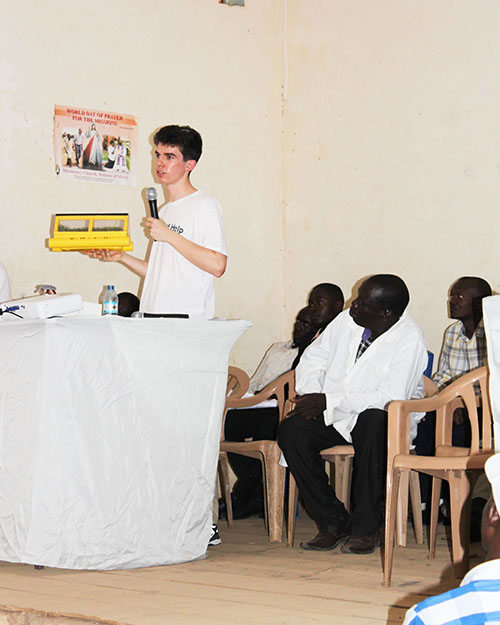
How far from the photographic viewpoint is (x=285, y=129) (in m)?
4.88

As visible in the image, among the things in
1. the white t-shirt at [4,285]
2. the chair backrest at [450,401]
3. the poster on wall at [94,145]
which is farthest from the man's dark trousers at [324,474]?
the poster on wall at [94,145]

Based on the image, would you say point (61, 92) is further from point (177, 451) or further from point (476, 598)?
point (476, 598)

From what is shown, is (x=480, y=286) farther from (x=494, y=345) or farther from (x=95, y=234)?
(x=95, y=234)

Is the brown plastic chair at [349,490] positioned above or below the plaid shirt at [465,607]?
below

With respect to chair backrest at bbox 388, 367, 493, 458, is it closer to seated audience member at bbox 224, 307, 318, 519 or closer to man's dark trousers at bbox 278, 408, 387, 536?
man's dark trousers at bbox 278, 408, 387, 536

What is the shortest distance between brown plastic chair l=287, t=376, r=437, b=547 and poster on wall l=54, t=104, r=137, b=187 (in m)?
1.82

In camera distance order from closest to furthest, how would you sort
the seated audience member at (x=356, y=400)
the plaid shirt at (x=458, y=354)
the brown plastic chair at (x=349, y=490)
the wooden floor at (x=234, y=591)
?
1. the wooden floor at (x=234, y=591)
2. the seated audience member at (x=356, y=400)
3. the brown plastic chair at (x=349, y=490)
4. the plaid shirt at (x=458, y=354)

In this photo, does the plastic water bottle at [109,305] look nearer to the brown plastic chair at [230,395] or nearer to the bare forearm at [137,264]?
the bare forearm at [137,264]

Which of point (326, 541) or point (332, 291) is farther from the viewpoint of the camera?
point (332, 291)

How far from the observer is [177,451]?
9.17ft

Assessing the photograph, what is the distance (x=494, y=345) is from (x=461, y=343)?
1411 millimetres

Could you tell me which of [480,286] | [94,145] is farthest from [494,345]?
[94,145]

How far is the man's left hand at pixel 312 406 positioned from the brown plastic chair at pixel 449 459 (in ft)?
1.69

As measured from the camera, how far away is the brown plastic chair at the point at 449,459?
255cm
